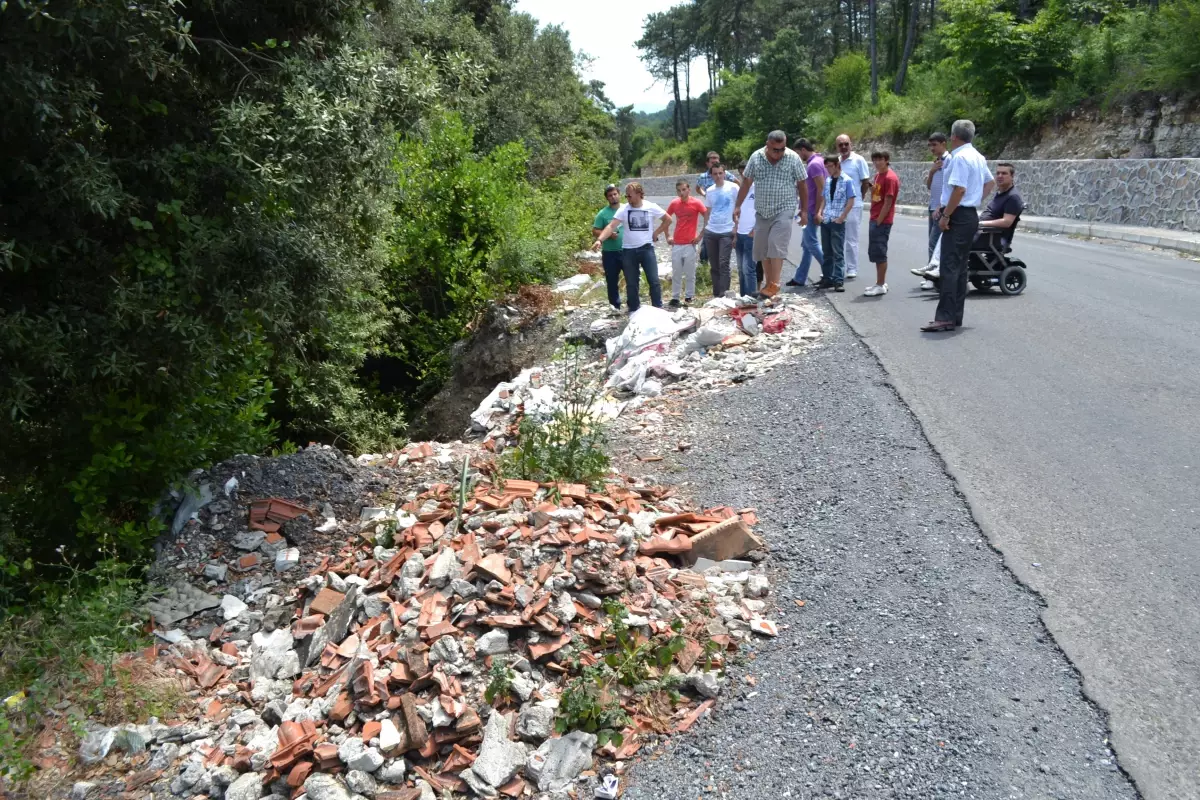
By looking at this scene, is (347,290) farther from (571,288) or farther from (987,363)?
(571,288)

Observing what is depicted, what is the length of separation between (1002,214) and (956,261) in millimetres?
2679

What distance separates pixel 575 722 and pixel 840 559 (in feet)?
6.05

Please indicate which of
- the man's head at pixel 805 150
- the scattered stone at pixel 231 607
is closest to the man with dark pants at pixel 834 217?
the man's head at pixel 805 150

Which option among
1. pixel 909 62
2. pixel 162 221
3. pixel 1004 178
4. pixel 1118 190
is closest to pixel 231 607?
pixel 162 221

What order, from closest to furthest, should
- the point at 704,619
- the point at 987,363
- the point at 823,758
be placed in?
the point at 823,758
the point at 704,619
the point at 987,363

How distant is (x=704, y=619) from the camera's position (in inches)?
177

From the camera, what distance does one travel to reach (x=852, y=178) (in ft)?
37.8

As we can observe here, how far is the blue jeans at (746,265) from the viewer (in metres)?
11.3

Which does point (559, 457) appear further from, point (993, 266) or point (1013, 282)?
point (1013, 282)

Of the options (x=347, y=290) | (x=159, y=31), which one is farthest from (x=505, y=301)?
(x=159, y=31)

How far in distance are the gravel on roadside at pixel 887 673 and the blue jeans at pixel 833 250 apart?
6.01 metres

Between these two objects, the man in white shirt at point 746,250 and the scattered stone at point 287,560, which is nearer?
the scattered stone at point 287,560

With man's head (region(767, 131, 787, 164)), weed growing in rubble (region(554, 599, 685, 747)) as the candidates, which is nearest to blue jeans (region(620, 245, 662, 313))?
man's head (region(767, 131, 787, 164))

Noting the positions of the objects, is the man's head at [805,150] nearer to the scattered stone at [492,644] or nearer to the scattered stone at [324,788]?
the scattered stone at [492,644]
